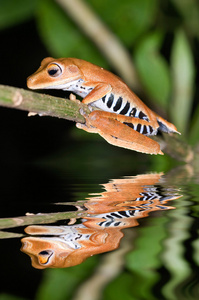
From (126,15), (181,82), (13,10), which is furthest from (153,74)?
(13,10)

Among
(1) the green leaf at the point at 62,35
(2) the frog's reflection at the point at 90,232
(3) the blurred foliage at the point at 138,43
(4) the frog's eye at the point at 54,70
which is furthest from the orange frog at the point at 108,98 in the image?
(1) the green leaf at the point at 62,35

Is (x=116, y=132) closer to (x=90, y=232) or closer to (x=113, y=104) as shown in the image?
(x=113, y=104)

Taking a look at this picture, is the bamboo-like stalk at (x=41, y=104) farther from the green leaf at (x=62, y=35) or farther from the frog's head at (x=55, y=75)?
the green leaf at (x=62, y=35)

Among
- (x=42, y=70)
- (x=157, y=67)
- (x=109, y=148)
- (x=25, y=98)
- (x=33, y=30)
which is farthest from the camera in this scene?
(x=33, y=30)

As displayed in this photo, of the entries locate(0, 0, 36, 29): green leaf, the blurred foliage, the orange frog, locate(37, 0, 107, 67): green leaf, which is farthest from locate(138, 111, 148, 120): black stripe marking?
locate(0, 0, 36, 29): green leaf

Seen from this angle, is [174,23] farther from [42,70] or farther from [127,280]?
[127,280]

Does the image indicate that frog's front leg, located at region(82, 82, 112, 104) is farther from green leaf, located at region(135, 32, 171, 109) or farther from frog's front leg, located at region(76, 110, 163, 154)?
green leaf, located at region(135, 32, 171, 109)

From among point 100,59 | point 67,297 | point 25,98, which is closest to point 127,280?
point 67,297
